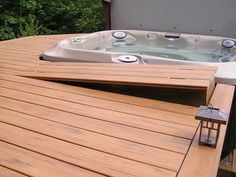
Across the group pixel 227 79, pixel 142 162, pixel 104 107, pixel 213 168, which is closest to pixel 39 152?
pixel 142 162

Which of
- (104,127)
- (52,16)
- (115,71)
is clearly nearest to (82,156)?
(104,127)

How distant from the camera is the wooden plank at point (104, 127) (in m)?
1.17

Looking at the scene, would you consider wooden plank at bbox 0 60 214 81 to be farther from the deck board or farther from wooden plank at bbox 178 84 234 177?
wooden plank at bbox 178 84 234 177

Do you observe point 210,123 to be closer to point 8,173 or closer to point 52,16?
point 8,173

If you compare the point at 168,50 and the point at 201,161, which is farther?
the point at 168,50

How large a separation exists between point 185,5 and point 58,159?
2.87 m

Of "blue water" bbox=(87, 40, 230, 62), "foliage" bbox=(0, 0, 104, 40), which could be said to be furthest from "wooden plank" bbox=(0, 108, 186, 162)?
"foliage" bbox=(0, 0, 104, 40)

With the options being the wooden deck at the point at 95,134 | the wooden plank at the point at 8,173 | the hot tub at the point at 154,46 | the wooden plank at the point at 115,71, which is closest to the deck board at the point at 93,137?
the wooden deck at the point at 95,134

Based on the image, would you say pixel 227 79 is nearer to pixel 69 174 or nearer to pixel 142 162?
pixel 142 162

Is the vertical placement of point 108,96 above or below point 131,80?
below

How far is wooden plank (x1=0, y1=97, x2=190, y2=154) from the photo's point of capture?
117 cm

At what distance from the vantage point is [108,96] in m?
1.66

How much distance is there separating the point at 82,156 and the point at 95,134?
17 centimetres

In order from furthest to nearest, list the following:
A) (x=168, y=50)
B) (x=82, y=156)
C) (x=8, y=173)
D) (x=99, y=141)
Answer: (x=168, y=50), (x=99, y=141), (x=82, y=156), (x=8, y=173)
